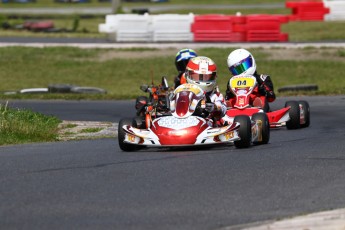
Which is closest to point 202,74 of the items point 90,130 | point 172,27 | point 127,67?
point 90,130

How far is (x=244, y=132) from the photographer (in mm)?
10695

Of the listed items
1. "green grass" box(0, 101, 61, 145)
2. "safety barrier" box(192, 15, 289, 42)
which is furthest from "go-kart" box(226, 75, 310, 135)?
"safety barrier" box(192, 15, 289, 42)

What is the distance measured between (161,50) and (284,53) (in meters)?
3.27

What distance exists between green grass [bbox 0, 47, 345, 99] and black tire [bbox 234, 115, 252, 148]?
11.5 metres

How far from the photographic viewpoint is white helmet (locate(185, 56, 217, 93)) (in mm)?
12062

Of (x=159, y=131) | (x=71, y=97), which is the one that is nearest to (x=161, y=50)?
(x=71, y=97)

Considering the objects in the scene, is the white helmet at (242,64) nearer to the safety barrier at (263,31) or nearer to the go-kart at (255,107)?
the go-kart at (255,107)

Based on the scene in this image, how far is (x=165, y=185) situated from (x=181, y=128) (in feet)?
8.64

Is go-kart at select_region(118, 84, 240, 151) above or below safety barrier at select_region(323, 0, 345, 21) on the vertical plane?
above

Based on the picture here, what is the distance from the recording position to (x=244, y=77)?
13.9 m

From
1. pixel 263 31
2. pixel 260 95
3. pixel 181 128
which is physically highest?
pixel 181 128

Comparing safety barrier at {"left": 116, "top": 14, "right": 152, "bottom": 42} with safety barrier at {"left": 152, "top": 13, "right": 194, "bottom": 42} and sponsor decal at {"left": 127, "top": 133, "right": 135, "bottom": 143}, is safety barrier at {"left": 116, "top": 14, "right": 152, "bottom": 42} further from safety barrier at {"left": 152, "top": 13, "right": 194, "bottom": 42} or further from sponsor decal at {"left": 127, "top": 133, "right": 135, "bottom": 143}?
sponsor decal at {"left": 127, "top": 133, "right": 135, "bottom": 143}

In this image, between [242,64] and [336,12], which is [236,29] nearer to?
[336,12]

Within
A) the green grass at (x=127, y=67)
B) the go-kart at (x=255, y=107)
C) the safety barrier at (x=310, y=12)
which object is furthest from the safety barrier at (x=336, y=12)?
the go-kart at (x=255, y=107)
